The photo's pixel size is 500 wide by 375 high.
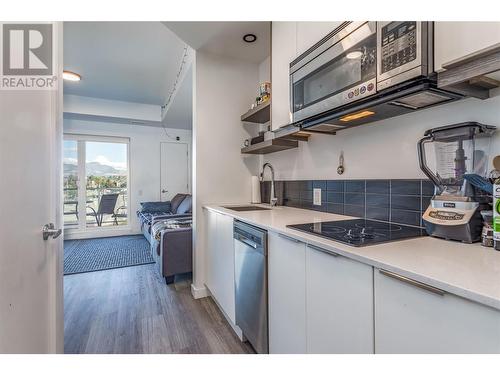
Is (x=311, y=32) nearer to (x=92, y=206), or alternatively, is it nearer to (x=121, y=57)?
(x=121, y=57)

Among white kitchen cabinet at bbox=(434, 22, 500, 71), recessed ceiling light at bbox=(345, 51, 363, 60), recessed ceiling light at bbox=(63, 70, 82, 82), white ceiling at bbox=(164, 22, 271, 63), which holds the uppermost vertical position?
recessed ceiling light at bbox=(63, 70, 82, 82)

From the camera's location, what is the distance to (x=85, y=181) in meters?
5.01

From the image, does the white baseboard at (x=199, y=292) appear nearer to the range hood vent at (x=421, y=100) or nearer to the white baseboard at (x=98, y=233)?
the range hood vent at (x=421, y=100)

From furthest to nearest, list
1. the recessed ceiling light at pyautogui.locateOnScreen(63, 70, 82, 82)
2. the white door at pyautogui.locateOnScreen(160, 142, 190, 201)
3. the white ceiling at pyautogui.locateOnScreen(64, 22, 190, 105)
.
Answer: the white door at pyautogui.locateOnScreen(160, 142, 190, 201), the recessed ceiling light at pyautogui.locateOnScreen(63, 70, 82, 82), the white ceiling at pyautogui.locateOnScreen(64, 22, 190, 105)

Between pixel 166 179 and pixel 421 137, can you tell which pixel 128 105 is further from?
pixel 421 137

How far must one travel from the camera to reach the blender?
97 centimetres

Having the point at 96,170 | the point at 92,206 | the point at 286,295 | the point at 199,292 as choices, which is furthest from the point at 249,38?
the point at 92,206

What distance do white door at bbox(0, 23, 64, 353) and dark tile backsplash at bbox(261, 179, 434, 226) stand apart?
1.73m

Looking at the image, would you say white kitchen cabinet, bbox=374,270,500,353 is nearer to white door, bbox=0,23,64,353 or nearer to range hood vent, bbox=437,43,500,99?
range hood vent, bbox=437,43,500,99

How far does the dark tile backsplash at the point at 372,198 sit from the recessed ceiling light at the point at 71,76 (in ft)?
11.1

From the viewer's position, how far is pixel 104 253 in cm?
396

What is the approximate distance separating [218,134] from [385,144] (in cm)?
163

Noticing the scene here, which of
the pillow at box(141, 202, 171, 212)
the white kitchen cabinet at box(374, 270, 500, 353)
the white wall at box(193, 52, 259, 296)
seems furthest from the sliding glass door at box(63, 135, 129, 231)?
the white kitchen cabinet at box(374, 270, 500, 353)

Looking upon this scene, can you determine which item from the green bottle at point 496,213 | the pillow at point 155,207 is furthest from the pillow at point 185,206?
the green bottle at point 496,213
